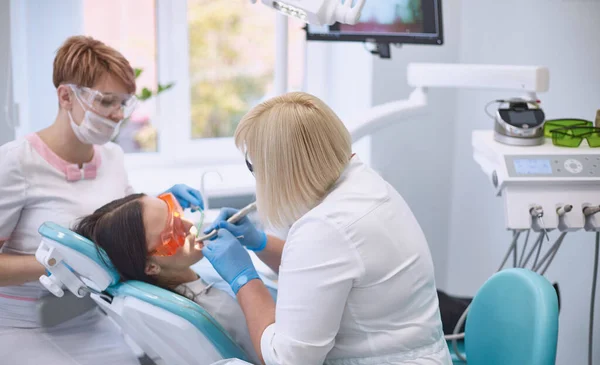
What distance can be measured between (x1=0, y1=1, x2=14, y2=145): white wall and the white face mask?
494 millimetres

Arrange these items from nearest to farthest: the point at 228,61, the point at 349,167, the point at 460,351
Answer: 1. the point at 349,167
2. the point at 460,351
3. the point at 228,61

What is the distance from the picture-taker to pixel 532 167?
1813 millimetres

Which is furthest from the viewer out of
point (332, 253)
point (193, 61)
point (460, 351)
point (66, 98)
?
point (193, 61)


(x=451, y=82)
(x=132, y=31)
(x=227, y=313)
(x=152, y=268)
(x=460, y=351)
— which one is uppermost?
(x=132, y=31)

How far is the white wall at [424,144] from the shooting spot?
304cm

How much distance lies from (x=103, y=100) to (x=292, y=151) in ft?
2.56

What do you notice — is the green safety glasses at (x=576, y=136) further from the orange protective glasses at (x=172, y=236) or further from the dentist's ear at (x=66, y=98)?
the dentist's ear at (x=66, y=98)

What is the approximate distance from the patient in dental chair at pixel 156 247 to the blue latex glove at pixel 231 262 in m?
0.17

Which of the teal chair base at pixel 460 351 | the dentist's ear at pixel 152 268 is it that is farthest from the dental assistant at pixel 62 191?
the teal chair base at pixel 460 351

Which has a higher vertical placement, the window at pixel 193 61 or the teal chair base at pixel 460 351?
the window at pixel 193 61

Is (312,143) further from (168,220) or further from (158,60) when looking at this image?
(158,60)

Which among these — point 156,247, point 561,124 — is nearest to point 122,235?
point 156,247

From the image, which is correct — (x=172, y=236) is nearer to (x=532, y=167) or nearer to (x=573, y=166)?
(x=532, y=167)

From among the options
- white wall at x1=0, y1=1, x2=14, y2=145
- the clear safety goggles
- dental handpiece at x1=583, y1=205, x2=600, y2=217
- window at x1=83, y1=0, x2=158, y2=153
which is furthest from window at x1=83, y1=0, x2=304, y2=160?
dental handpiece at x1=583, y1=205, x2=600, y2=217
